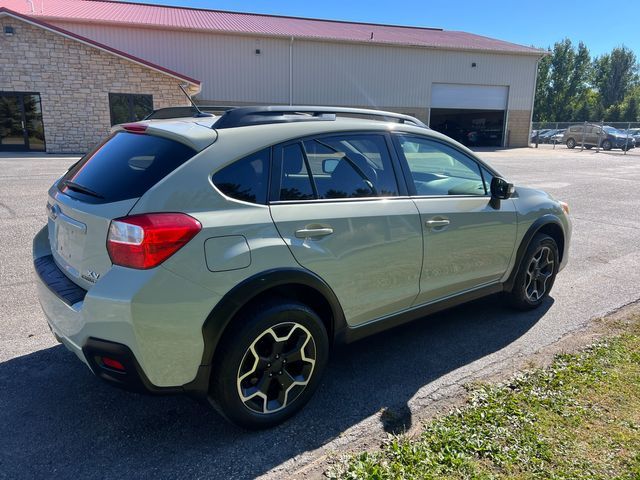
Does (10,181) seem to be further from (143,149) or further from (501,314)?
(501,314)

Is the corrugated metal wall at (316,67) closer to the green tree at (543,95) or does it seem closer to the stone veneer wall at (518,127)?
the stone veneer wall at (518,127)

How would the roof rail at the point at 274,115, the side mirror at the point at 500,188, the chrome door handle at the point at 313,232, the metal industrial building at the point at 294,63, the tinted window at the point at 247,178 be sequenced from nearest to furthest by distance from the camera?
the tinted window at the point at 247,178
the chrome door handle at the point at 313,232
the roof rail at the point at 274,115
the side mirror at the point at 500,188
the metal industrial building at the point at 294,63

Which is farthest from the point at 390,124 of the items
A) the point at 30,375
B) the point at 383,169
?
the point at 30,375

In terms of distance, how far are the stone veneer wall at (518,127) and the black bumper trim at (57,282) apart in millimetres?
34869

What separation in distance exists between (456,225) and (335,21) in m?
36.0

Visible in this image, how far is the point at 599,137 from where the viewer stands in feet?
112

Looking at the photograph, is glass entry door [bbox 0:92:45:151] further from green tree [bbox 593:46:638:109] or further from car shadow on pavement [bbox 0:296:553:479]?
green tree [bbox 593:46:638:109]

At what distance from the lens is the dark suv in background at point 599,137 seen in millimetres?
33562

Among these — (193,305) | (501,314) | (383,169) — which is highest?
(383,169)

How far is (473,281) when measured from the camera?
3857mm

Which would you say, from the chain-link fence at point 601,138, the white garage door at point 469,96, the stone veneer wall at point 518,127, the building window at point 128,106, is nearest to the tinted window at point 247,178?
the building window at point 128,106

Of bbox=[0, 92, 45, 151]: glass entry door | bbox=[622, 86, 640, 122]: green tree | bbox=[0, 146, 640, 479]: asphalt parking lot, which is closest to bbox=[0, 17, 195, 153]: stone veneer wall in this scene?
bbox=[0, 92, 45, 151]: glass entry door

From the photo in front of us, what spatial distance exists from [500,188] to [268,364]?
2.34 m

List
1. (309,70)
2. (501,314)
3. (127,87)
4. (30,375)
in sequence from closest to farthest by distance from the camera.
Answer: (30,375) < (501,314) < (127,87) < (309,70)
